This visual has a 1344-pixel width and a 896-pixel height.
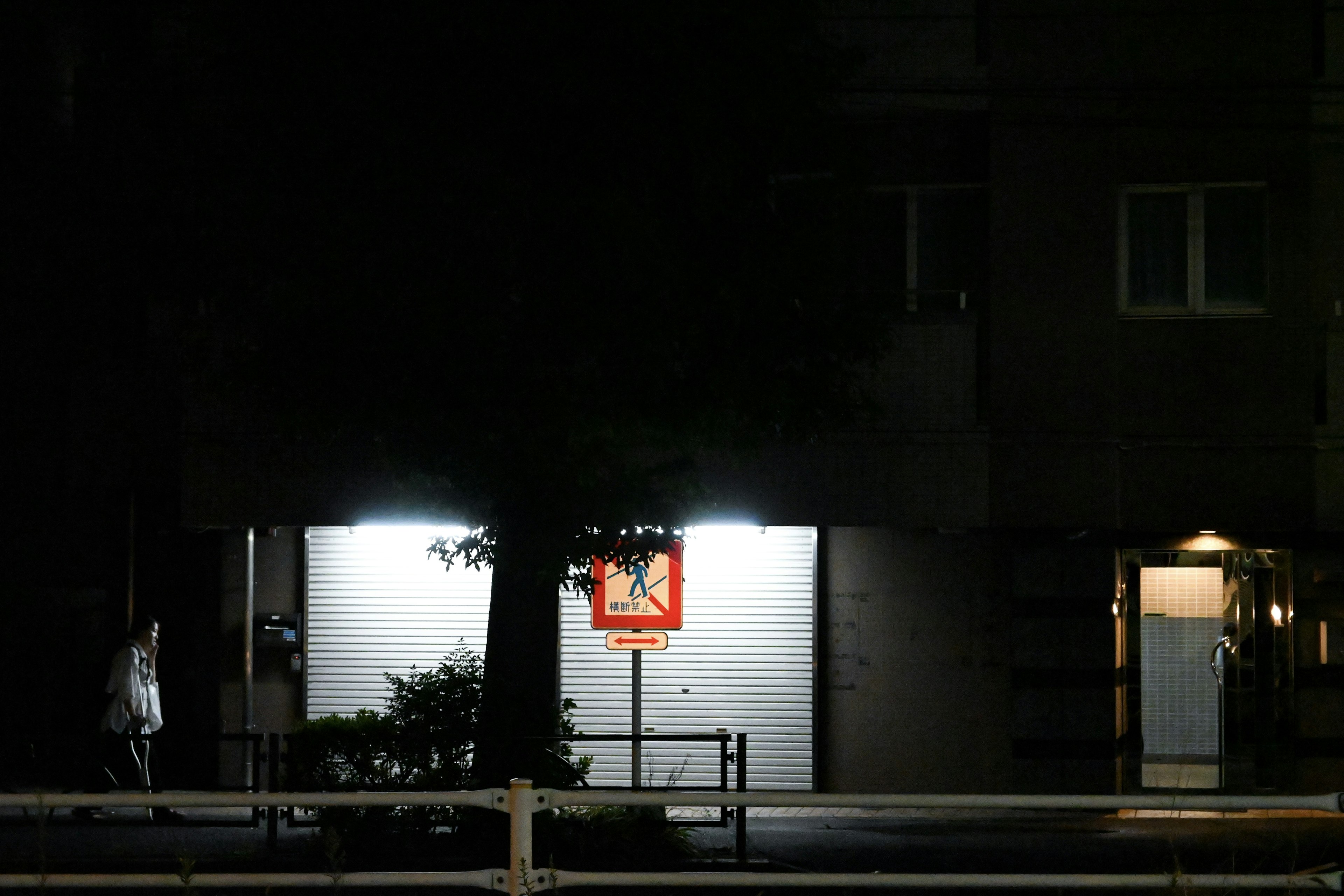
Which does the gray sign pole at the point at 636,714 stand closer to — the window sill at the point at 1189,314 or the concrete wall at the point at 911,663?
the concrete wall at the point at 911,663

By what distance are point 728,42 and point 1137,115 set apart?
231 inches

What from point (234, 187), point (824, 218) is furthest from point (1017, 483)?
point (234, 187)

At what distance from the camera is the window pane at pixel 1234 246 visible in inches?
534

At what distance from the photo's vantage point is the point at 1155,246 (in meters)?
13.7

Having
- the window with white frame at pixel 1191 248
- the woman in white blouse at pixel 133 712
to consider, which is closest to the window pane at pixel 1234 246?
the window with white frame at pixel 1191 248

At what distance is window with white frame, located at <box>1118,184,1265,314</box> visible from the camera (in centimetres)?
1355

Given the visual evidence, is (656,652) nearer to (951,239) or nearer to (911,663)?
(911,663)

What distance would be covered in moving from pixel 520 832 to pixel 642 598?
20.3ft

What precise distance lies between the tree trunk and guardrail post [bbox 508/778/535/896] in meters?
4.27

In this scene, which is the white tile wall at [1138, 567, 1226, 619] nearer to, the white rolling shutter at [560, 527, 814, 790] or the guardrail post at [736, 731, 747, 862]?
the white rolling shutter at [560, 527, 814, 790]

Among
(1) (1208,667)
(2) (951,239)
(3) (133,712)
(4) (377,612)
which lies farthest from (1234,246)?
(3) (133,712)

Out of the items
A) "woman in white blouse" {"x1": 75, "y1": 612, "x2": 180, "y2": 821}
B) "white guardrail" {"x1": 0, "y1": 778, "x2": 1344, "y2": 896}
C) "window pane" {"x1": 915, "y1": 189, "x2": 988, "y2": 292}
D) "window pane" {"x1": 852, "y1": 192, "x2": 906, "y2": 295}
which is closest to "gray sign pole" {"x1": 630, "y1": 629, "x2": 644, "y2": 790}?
"woman in white blouse" {"x1": 75, "y1": 612, "x2": 180, "y2": 821}

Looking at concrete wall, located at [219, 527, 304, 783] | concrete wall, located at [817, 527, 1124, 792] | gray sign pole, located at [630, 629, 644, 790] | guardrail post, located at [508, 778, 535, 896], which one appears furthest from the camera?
concrete wall, located at [219, 527, 304, 783]

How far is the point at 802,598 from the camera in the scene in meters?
14.2
